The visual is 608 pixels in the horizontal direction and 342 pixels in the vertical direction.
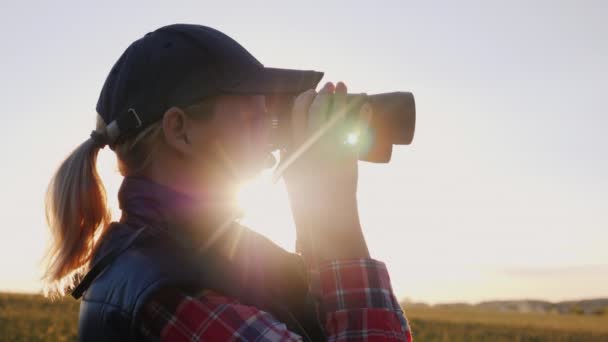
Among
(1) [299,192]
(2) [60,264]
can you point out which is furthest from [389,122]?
(2) [60,264]

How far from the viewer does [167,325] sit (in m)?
1.38

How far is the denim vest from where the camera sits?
138cm

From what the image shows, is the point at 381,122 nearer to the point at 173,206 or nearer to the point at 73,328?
the point at 173,206

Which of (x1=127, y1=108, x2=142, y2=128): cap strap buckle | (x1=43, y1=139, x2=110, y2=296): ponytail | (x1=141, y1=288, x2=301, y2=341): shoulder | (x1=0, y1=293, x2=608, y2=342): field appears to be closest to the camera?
(x1=141, y1=288, x2=301, y2=341): shoulder

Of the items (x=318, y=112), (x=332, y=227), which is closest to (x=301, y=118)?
(x=318, y=112)

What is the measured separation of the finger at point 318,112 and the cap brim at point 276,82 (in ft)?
0.58

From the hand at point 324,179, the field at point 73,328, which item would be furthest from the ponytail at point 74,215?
the field at point 73,328

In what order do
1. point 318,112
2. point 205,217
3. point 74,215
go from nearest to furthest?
point 318,112 < point 205,217 < point 74,215

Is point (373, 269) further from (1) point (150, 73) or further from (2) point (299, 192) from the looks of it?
(1) point (150, 73)

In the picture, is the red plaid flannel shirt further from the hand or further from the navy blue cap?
the navy blue cap

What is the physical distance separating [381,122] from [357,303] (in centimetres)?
57

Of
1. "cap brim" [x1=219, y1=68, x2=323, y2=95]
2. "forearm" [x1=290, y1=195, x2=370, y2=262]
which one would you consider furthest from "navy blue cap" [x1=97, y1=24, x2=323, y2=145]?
"forearm" [x1=290, y1=195, x2=370, y2=262]

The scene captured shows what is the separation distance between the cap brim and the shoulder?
49 centimetres

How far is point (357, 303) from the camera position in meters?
1.38
